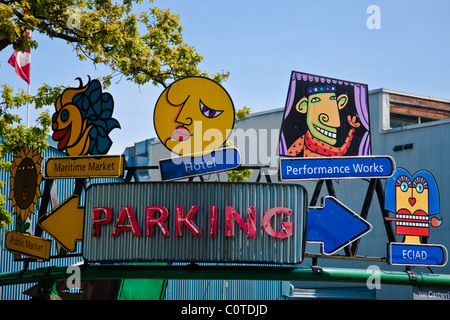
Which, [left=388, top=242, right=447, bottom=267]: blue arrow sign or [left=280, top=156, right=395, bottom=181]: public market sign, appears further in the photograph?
[left=388, top=242, right=447, bottom=267]: blue arrow sign

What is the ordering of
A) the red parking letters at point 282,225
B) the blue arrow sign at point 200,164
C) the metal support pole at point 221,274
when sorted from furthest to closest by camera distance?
the blue arrow sign at point 200,164 < the metal support pole at point 221,274 < the red parking letters at point 282,225

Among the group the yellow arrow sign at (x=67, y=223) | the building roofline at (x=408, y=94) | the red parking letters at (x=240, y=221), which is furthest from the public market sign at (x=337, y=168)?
the building roofline at (x=408, y=94)

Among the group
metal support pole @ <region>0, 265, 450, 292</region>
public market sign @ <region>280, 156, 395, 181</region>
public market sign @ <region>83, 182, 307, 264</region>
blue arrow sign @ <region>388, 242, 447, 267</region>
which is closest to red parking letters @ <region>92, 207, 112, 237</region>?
public market sign @ <region>83, 182, 307, 264</region>

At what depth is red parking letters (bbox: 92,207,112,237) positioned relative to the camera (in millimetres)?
13836

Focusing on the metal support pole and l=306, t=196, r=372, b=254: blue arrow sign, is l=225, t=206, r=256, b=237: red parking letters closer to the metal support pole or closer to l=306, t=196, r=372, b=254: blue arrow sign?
the metal support pole

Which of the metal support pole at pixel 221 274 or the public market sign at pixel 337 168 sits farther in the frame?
the public market sign at pixel 337 168

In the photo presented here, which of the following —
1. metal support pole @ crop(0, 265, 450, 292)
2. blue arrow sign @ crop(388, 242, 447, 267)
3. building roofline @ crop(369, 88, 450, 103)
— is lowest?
metal support pole @ crop(0, 265, 450, 292)

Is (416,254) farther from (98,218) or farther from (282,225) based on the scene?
(98,218)

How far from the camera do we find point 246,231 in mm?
13391

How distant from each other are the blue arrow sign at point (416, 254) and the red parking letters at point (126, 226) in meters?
5.25

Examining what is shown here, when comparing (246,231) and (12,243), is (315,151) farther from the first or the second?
(12,243)

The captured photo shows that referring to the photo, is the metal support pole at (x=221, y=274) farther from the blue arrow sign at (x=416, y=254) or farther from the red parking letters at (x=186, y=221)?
the red parking letters at (x=186, y=221)

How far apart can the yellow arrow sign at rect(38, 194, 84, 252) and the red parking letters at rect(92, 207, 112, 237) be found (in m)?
0.85

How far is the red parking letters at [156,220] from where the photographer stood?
44.1 feet
